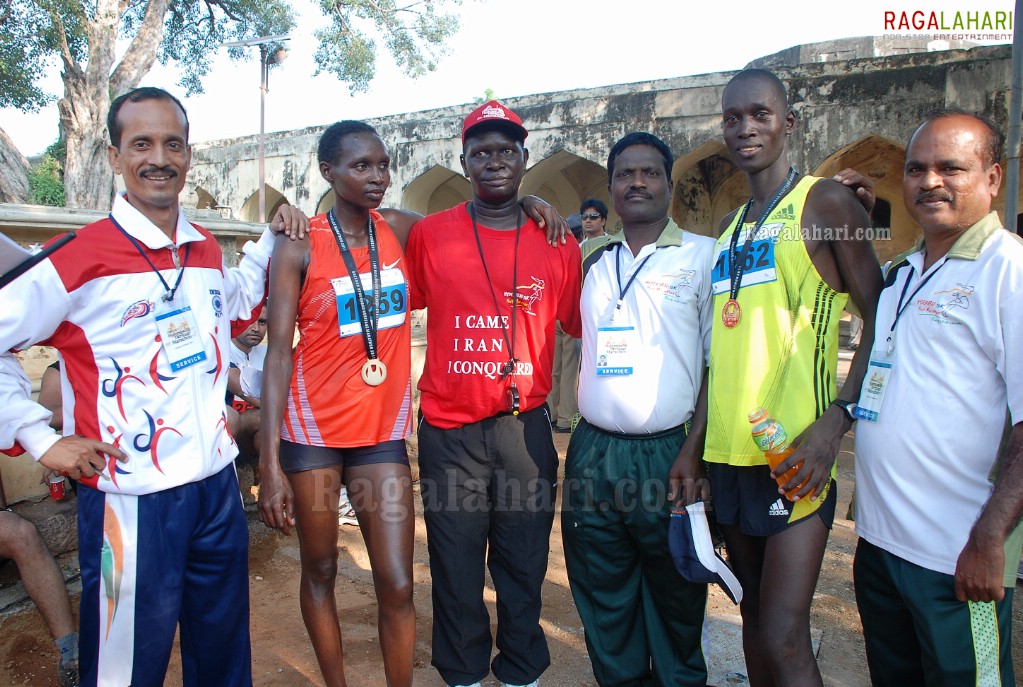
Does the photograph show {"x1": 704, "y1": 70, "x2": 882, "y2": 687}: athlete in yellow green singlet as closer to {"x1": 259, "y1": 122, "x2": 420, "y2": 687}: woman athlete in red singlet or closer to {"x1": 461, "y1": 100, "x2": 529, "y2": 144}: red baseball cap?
{"x1": 461, "y1": 100, "x2": 529, "y2": 144}: red baseball cap

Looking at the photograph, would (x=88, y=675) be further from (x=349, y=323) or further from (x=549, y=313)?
(x=549, y=313)

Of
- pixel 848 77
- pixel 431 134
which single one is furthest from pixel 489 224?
pixel 431 134

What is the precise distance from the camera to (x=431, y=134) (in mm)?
13812

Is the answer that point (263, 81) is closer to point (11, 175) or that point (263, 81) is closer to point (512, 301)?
point (11, 175)

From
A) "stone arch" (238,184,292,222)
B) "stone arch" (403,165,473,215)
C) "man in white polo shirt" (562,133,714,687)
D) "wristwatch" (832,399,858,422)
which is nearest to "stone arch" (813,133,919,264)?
"stone arch" (403,165,473,215)

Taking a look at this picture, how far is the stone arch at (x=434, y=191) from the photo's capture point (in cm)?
1426

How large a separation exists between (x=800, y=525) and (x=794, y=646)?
0.36m

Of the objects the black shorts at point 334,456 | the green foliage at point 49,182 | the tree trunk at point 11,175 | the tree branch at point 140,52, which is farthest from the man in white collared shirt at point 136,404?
the green foliage at point 49,182

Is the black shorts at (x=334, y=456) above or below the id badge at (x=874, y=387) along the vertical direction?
below

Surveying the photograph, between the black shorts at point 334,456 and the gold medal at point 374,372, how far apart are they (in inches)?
9.0

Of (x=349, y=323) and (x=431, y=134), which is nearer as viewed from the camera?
(x=349, y=323)

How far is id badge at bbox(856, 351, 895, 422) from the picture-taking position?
2148 mm

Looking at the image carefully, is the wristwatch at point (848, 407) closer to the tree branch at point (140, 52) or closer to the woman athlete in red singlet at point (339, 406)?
the woman athlete in red singlet at point (339, 406)

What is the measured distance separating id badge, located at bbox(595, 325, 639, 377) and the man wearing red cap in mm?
265
